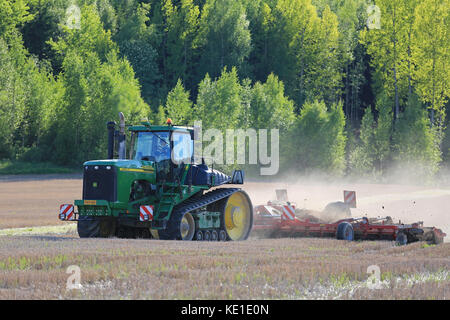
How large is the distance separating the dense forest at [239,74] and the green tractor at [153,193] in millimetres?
31219

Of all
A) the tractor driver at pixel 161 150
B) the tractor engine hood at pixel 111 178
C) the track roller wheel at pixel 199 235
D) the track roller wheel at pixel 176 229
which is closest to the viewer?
the tractor engine hood at pixel 111 178

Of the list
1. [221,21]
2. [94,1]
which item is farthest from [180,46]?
[94,1]

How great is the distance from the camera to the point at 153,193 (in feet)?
63.2

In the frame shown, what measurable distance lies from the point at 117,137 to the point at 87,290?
9.44 metres

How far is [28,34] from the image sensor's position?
79438 mm

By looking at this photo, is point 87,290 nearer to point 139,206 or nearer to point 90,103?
point 139,206

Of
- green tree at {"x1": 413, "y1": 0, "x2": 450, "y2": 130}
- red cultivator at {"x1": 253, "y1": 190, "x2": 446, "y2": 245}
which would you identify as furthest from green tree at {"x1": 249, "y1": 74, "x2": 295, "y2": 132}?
red cultivator at {"x1": 253, "y1": 190, "x2": 446, "y2": 245}

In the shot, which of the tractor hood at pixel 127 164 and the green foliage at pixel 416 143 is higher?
the green foliage at pixel 416 143

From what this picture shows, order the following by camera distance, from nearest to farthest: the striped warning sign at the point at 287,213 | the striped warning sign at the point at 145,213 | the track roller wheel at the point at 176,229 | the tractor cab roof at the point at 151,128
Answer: the striped warning sign at the point at 145,213 → the track roller wheel at the point at 176,229 → the tractor cab roof at the point at 151,128 → the striped warning sign at the point at 287,213

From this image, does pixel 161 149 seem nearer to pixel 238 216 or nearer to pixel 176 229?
pixel 176 229

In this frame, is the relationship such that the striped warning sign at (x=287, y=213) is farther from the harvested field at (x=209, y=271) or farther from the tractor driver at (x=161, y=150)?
the harvested field at (x=209, y=271)

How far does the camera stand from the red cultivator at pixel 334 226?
20.3m

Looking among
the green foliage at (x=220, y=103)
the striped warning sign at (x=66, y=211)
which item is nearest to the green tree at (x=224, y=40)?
the green foliage at (x=220, y=103)

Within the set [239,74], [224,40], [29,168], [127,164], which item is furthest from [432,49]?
[127,164]
